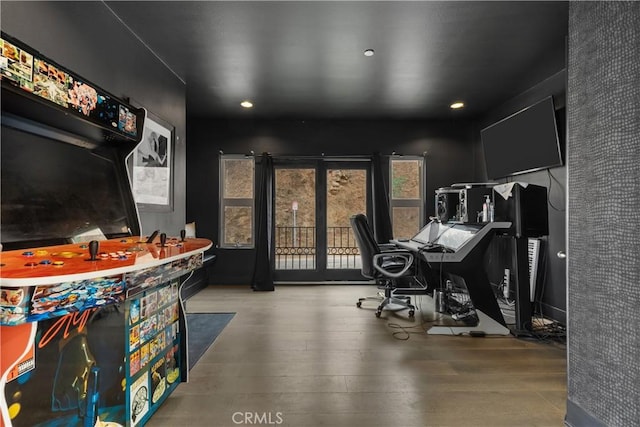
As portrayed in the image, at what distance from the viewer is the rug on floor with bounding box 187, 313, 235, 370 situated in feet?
8.26

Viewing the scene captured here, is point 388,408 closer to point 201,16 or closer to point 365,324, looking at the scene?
point 365,324

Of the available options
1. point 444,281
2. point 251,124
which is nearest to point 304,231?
point 251,124

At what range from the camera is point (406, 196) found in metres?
5.08

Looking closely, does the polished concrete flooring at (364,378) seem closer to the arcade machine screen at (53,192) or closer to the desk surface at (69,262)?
the desk surface at (69,262)

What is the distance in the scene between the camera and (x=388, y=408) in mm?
1790

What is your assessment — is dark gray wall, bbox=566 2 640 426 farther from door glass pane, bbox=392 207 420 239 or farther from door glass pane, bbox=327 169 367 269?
door glass pane, bbox=327 169 367 269

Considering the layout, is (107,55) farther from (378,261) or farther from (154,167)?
(378,261)

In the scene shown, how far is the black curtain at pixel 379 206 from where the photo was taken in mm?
4789

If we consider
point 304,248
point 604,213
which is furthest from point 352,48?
point 304,248

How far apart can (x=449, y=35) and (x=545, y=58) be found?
118 centimetres

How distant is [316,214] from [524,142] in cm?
307

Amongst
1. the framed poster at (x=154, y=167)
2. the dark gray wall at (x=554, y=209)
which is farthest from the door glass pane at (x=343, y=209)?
the framed poster at (x=154, y=167)

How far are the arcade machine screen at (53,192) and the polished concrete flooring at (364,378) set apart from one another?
46.1 inches

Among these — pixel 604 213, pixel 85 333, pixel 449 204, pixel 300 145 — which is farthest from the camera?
pixel 300 145
